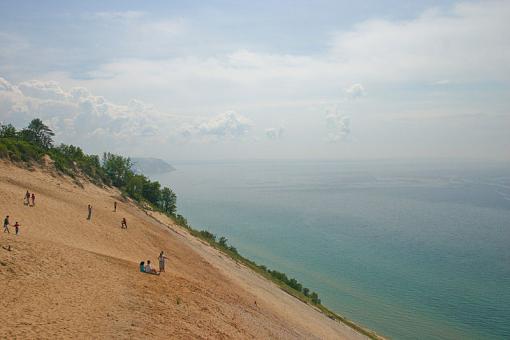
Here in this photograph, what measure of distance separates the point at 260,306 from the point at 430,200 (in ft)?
A: 516

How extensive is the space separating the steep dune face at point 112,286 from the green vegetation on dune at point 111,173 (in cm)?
562

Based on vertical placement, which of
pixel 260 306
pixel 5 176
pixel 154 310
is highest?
pixel 5 176

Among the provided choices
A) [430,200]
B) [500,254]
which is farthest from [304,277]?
[430,200]

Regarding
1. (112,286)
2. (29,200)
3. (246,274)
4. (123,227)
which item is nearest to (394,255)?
(246,274)

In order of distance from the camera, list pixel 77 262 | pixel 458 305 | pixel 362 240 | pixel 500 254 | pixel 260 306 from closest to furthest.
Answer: pixel 77 262 < pixel 260 306 < pixel 458 305 < pixel 500 254 < pixel 362 240

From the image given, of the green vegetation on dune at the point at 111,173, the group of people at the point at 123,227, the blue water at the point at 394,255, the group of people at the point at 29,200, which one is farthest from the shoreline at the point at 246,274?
the group of people at the point at 29,200

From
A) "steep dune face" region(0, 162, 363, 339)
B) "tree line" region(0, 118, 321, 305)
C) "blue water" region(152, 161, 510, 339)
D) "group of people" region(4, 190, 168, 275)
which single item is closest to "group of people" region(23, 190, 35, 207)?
"group of people" region(4, 190, 168, 275)

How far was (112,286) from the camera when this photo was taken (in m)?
22.3

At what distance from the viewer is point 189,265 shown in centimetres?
3738

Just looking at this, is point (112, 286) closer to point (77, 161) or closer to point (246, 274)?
point (246, 274)

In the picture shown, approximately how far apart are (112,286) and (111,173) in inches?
2601

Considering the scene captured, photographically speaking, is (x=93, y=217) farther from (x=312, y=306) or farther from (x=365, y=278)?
(x=365, y=278)

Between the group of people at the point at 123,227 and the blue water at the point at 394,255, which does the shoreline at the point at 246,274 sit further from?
the group of people at the point at 123,227

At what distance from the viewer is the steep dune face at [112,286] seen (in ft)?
58.5
